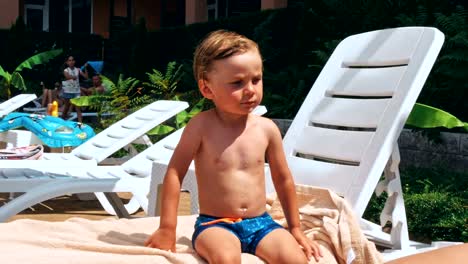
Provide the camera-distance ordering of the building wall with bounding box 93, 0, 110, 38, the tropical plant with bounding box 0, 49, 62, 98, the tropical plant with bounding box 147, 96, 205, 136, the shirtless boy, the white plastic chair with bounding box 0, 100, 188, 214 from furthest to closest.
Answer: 1. the building wall with bounding box 93, 0, 110, 38
2. the tropical plant with bounding box 0, 49, 62, 98
3. the tropical plant with bounding box 147, 96, 205, 136
4. the white plastic chair with bounding box 0, 100, 188, 214
5. the shirtless boy

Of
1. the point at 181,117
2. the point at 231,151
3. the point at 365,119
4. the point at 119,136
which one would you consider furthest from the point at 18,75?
the point at 231,151

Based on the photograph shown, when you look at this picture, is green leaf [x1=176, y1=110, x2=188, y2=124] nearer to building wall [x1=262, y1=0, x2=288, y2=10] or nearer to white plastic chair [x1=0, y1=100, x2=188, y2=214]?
white plastic chair [x1=0, y1=100, x2=188, y2=214]

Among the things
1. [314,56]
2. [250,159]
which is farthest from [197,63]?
[314,56]

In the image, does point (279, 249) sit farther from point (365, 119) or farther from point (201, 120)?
point (365, 119)

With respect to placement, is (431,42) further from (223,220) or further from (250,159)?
(223,220)

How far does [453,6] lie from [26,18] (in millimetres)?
20067

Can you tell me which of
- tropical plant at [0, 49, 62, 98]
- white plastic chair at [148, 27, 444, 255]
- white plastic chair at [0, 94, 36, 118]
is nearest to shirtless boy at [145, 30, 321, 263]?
white plastic chair at [148, 27, 444, 255]

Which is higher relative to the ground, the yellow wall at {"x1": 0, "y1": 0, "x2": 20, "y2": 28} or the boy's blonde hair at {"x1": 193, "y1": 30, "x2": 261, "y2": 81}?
the boy's blonde hair at {"x1": 193, "y1": 30, "x2": 261, "y2": 81}

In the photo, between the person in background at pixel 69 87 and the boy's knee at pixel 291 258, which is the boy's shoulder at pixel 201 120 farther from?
the person in background at pixel 69 87

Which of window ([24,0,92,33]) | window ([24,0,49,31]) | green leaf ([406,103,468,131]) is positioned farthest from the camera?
window ([24,0,92,33])

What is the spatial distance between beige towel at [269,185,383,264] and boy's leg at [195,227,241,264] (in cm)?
41

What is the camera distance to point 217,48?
2.96 metres

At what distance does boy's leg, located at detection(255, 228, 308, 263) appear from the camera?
2814 mm

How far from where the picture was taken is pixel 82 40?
22844mm
